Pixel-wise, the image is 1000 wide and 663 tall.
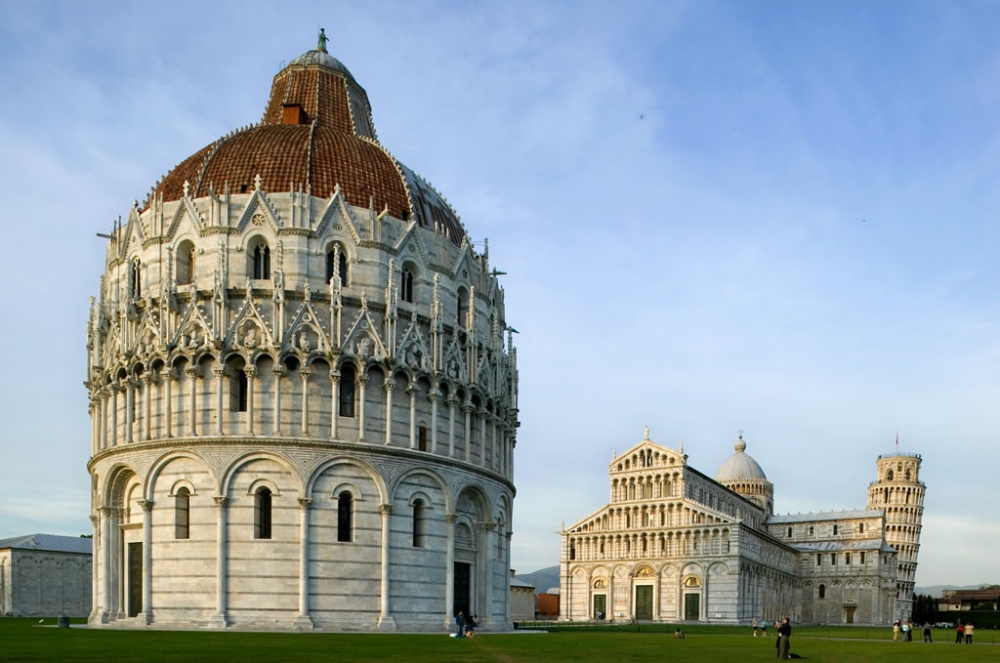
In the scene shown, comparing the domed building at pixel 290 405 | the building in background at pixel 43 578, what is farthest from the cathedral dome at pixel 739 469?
the domed building at pixel 290 405

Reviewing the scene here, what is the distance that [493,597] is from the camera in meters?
48.0

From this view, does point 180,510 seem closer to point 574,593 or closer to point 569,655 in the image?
point 569,655

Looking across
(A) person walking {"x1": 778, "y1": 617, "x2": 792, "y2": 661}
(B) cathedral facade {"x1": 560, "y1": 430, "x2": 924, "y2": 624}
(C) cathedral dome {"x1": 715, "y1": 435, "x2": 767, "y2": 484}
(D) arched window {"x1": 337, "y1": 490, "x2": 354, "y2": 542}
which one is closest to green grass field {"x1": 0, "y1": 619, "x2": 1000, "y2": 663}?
(A) person walking {"x1": 778, "y1": 617, "x2": 792, "y2": 661}

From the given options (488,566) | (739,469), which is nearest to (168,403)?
(488,566)

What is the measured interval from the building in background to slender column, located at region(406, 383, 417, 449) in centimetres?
5690

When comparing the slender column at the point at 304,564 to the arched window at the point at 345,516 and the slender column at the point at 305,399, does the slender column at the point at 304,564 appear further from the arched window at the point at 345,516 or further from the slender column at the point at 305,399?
the slender column at the point at 305,399

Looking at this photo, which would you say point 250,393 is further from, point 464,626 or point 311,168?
point 464,626

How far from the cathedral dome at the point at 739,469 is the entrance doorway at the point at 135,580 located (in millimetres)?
110228

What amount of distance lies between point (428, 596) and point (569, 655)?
15.9 m

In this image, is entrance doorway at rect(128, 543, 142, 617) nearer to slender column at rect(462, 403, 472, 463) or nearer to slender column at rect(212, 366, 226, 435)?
slender column at rect(212, 366, 226, 435)

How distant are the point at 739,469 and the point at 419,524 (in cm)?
10521

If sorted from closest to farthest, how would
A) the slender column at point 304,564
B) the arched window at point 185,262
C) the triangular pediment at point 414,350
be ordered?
the slender column at point 304,564, the triangular pediment at point 414,350, the arched window at point 185,262

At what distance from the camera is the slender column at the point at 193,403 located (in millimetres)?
41531

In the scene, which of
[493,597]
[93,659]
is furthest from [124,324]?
[93,659]
